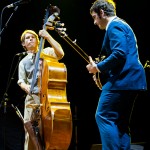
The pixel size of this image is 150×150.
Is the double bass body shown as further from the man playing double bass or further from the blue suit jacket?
the blue suit jacket

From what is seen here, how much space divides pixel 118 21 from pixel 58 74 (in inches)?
43.9

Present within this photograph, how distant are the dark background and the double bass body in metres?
1.84

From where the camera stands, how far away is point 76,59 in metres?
5.99

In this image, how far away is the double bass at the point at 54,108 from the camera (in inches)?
134

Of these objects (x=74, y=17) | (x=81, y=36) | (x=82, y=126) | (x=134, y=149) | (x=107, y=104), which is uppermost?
(x=74, y=17)

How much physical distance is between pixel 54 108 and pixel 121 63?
108cm

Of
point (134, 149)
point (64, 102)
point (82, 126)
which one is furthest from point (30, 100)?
point (82, 126)

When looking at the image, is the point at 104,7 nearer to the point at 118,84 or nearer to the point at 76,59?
the point at 118,84

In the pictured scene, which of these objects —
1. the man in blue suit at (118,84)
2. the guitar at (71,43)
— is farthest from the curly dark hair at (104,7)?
the guitar at (71,43)

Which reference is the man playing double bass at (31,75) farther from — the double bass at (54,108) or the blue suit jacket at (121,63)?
the blue suit jacket at (121,63)

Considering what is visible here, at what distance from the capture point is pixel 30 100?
12.7 ft

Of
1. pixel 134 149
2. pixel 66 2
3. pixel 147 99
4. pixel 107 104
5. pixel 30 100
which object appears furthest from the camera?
pixel 66 2

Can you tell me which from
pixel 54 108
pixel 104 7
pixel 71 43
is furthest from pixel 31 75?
pixel 104 7

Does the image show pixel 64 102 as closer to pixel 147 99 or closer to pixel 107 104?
pixel 107 104
